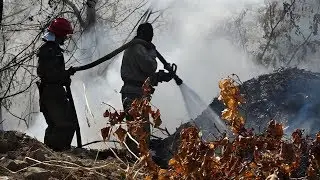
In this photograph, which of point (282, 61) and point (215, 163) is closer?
point (215, 163)

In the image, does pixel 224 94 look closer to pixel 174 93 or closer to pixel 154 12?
pixel 174 93

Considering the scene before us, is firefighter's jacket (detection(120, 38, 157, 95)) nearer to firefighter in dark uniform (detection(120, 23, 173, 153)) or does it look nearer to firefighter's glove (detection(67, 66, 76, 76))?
firefighter in dark uniform (detection(120, 23, 173, 153))

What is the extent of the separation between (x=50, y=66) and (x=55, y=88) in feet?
0.84

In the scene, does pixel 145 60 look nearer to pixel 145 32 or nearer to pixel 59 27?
pixel 145 32

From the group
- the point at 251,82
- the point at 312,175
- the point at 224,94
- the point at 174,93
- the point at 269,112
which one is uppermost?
the point at 174,93

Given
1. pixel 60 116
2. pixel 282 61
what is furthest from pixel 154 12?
pixel 60 116

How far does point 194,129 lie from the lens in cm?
195

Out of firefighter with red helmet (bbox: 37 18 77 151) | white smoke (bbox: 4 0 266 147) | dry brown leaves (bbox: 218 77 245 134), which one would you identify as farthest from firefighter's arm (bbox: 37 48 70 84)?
white smoke (bbox: 4 0 266 147)

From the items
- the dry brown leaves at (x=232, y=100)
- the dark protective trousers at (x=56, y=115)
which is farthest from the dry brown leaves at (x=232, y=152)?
the dark protective trousers at (x=56, y=115)

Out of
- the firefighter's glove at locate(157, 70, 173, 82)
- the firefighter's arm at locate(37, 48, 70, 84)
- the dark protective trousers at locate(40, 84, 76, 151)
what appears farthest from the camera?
the firefighter's glove at locate(157, 70, 173, 82)

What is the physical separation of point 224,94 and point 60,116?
3613 millimetres

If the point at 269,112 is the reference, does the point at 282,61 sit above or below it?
above

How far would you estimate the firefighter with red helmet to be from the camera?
5340 mm

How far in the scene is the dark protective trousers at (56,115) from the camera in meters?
5.45
